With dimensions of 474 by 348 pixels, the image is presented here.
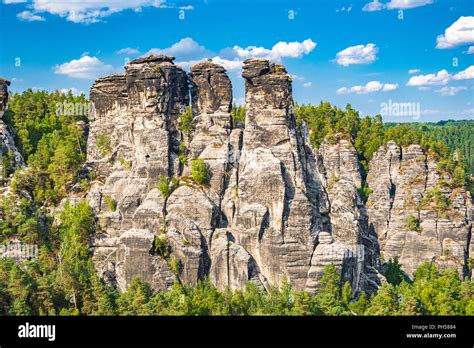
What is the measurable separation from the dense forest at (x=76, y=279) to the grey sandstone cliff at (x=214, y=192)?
1.43m

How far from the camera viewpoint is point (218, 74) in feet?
172

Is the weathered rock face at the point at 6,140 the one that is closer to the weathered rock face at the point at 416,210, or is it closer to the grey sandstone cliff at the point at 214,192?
the grey sandstone cliff at the point at 214,192

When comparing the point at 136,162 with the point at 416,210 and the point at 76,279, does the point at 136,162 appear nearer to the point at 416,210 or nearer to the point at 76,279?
the point at 76,279

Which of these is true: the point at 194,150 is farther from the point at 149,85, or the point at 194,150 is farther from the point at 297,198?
the point at 297,198

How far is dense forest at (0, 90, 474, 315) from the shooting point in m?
41.5

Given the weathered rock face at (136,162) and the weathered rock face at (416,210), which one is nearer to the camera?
the weathered rock face at (136,162)

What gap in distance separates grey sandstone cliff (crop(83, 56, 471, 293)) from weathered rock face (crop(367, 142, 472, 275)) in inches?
548

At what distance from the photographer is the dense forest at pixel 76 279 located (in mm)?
41500

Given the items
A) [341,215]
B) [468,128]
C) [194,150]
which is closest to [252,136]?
[194,150]

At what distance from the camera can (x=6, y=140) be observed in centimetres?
5544

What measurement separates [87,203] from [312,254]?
1679 centimetres

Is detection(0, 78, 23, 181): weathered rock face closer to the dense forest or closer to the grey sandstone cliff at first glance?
the dense forest

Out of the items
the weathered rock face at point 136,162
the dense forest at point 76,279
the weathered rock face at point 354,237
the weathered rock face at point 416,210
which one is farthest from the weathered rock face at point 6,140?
the weathered rock face at point 416,210

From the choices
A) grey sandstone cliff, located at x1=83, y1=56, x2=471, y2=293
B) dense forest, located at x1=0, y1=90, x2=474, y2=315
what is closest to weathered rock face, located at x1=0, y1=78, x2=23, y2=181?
dense forest, located at x1=0, y1=90, x2=474, y2=315
